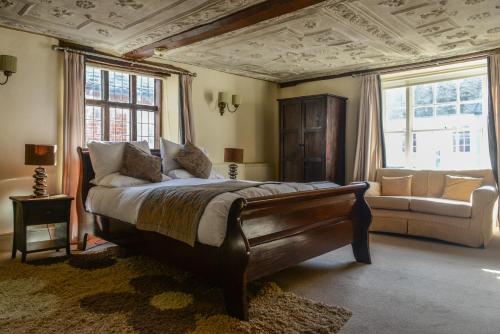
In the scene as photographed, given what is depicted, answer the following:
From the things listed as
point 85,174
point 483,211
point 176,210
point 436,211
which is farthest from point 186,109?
point 483,211

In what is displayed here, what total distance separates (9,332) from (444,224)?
437 centimetres

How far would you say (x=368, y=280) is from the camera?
3.05 m

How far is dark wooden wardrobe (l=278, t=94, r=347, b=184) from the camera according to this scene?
600 centimetres

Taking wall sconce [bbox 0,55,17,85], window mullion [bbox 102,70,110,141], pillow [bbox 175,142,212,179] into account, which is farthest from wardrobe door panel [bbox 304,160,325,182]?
wall sconce [bbox 0,55,17,85]

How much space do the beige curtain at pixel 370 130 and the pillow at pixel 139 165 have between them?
345cm

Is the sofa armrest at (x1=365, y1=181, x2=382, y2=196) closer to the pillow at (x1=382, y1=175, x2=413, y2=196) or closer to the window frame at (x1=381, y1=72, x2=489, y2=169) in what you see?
the pillow at (x1=382, y1=175, x2=413, y2=196)

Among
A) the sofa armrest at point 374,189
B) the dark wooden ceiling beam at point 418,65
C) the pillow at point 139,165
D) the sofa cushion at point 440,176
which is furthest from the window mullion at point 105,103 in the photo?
the sofa cushion at point 440,176

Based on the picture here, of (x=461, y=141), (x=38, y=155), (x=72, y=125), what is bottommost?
(x=38, y=155)

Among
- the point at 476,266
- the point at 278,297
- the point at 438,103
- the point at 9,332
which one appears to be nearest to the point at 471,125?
the point at 438,103

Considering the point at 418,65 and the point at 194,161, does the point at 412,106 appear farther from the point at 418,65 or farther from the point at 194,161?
the point at 194,161

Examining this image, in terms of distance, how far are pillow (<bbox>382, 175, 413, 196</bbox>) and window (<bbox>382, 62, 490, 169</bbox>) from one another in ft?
2.60

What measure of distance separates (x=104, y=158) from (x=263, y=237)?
91.5 inches

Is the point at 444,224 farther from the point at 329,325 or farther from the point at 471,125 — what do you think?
the point at 329,325

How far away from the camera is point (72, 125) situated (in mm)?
4344
